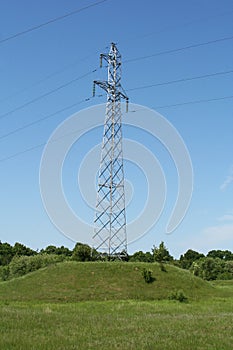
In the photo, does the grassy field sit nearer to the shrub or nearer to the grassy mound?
the grassy mound

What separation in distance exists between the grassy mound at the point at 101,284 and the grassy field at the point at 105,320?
99mm

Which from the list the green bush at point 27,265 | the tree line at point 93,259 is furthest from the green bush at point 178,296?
the green bush at point 27,265

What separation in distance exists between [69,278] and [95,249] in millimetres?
6203

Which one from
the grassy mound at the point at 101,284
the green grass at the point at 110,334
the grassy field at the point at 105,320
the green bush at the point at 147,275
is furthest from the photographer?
the green bush at the point at 147,275

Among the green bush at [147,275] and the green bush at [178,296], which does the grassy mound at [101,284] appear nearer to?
the green bush at [147,275]

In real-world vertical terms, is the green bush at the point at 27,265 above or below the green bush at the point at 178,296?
above

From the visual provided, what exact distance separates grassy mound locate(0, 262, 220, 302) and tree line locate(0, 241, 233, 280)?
9.41 ft

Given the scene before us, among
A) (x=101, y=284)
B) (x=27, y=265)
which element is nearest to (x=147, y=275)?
(x=101, y=284)

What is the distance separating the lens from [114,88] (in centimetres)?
5028

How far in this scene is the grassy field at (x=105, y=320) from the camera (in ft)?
48.7

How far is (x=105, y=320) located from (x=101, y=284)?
2399cm

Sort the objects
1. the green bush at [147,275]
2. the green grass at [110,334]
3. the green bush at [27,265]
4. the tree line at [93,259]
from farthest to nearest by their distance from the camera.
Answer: the green bush at [27,265], the tree line at [93,259], the green bush at [147,275], the green grass at [110,334]

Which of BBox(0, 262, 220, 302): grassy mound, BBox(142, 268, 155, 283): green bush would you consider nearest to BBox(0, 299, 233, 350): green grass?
BBox(0, 262, 220, 302): grassy mound

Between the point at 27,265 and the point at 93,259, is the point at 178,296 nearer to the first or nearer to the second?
the point at 93,259
